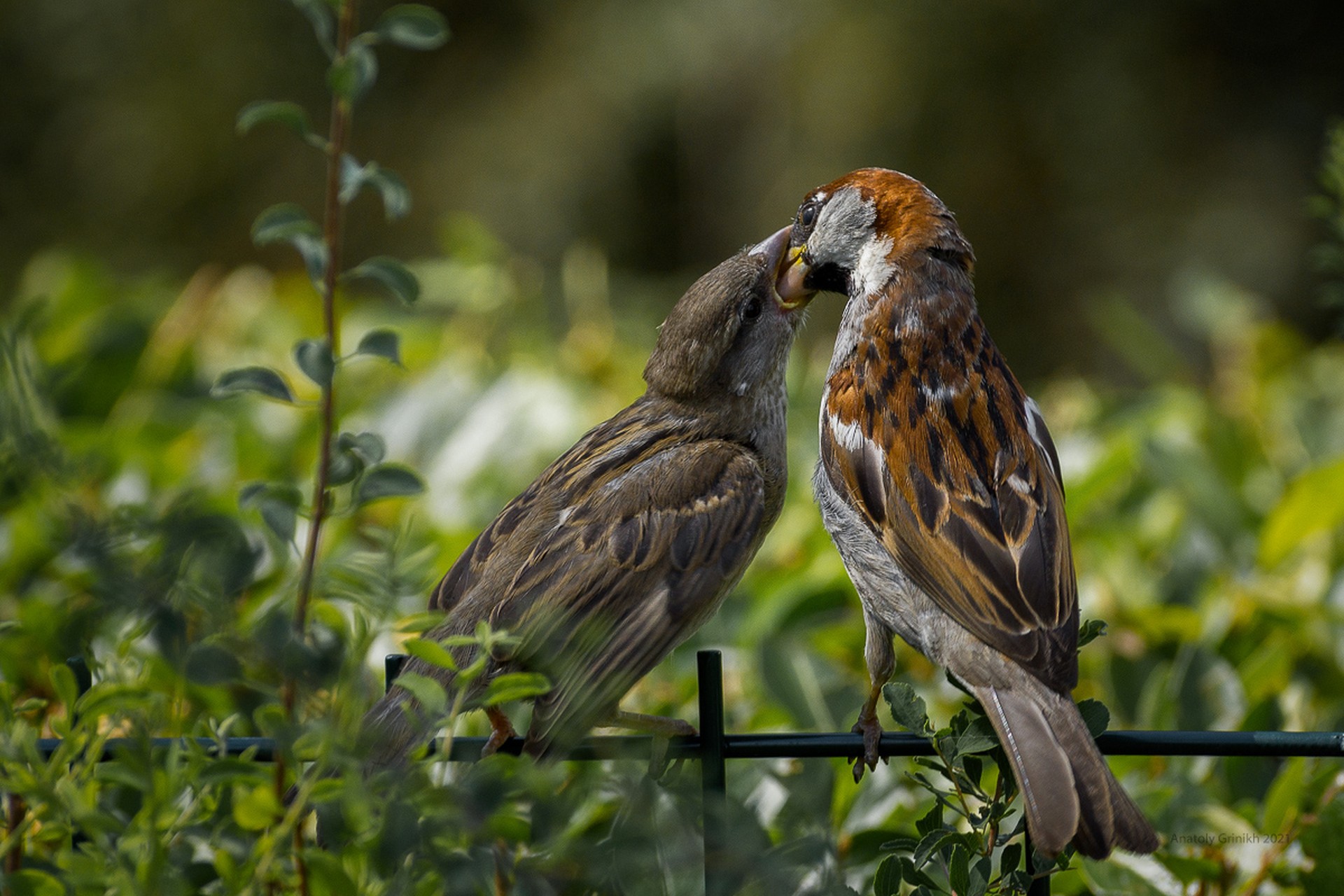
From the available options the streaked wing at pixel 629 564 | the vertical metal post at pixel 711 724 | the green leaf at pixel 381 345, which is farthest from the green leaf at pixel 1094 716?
the green leaf at pixel 381 345

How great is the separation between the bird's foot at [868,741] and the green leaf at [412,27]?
3.25ft

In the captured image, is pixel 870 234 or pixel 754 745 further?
pixel 870 234

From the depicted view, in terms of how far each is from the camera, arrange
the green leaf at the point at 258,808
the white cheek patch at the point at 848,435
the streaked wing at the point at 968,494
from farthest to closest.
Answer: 1. the white cheek patch at the point at 848,435
2. the streaked wing at the point at 968,494
3. the green leaf at the point at 258,808

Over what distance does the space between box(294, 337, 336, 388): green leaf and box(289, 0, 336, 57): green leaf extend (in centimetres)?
29

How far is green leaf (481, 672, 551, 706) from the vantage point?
4.18 ft

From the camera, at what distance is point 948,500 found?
2107mm

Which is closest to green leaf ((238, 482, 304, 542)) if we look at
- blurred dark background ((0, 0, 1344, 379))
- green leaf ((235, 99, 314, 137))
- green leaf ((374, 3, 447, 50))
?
green leaf ((235, 99, 314, 137))

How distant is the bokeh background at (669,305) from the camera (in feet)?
6.32

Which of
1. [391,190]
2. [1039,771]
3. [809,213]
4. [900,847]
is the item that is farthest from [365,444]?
[809,213]

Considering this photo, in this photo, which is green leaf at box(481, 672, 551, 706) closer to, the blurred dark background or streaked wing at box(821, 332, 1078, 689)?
streaked wing at box(821, 332, 1078, 689)

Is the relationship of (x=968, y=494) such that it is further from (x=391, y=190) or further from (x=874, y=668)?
(x=391, y=190)

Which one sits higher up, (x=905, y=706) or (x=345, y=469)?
(x=345, y=469)

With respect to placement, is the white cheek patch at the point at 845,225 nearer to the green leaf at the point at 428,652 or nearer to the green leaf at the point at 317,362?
the green leaf at the point at 317,362

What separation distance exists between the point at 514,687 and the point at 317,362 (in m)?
0.39
